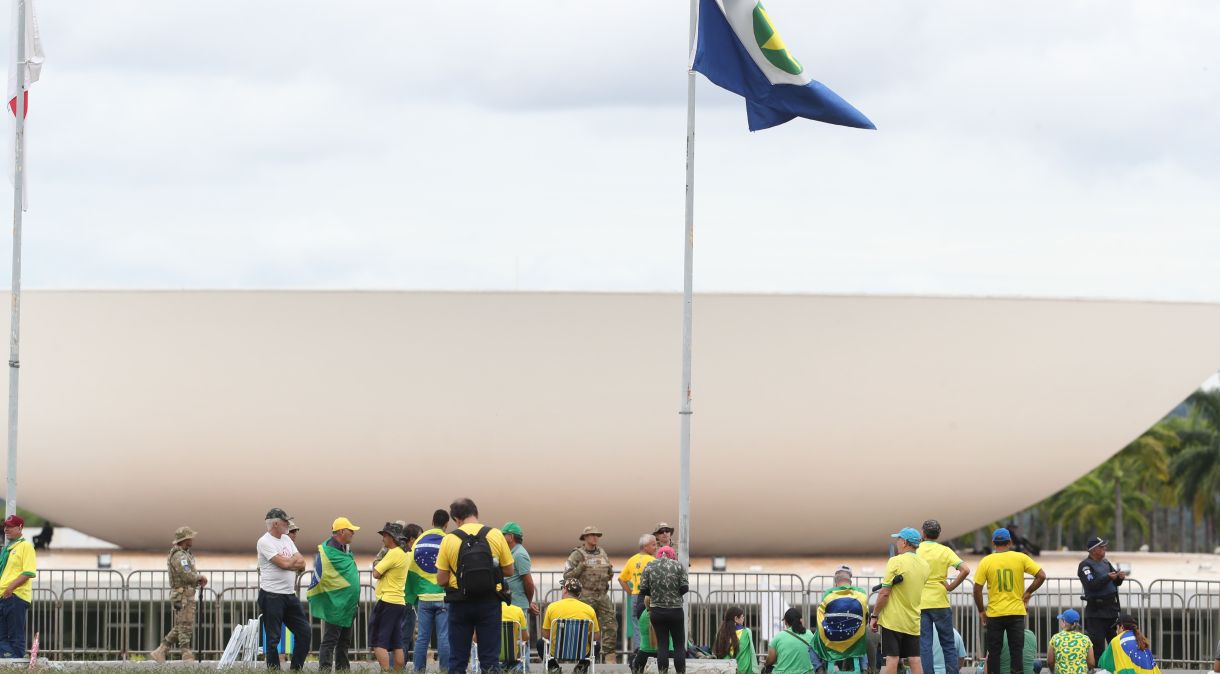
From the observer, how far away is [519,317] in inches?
901

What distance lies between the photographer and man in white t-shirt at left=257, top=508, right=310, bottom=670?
1080 centimetres

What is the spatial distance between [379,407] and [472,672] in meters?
12.8

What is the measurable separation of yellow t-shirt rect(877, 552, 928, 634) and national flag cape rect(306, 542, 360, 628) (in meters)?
3.43

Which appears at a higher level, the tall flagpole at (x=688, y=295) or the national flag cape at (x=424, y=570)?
the tall flagpole at (x=688, y=295)

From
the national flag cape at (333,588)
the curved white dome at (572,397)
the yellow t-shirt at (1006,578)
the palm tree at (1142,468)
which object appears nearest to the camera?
the national flag cape at (333,588)

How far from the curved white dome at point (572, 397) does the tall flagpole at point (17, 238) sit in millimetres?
8619

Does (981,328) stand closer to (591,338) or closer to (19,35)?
(591,338)

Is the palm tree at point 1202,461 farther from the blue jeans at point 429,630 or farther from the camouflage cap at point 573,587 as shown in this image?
the blue jeans at point 429,630

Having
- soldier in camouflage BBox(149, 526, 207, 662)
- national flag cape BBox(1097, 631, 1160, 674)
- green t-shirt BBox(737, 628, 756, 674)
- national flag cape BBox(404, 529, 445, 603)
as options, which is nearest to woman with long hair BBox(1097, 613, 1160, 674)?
national flag cape BBox(1097, 631, 1160, 674)

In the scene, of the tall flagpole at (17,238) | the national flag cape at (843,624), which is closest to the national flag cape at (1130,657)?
the national flag cape at (843,624)

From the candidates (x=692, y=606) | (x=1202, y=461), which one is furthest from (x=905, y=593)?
(x=1202, y=461)

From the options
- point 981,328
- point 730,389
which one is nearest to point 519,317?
point 730,389

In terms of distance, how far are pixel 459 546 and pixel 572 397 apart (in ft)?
44.5

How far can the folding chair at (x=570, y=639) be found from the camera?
11578 millimetres
